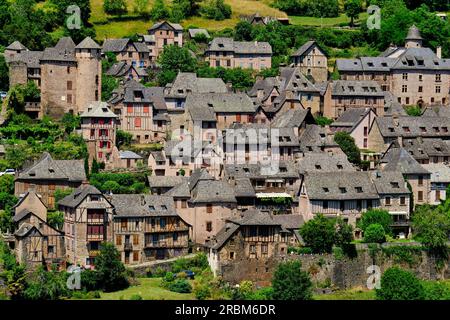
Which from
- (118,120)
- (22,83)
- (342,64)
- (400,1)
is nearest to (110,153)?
(118,120)

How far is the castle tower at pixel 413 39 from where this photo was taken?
126188 millimetres

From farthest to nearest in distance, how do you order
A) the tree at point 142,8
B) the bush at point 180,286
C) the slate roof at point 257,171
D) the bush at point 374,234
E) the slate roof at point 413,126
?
the tree at point 142,8, the slate roof at point 413,126, the slate roof at point 257,171, the bush at point 374,234, the bush at point 180,286

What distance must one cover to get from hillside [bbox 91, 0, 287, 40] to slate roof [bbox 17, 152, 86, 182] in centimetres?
5195

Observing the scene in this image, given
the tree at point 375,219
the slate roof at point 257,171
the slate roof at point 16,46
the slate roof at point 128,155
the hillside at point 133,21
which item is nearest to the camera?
the tree at point 375,219

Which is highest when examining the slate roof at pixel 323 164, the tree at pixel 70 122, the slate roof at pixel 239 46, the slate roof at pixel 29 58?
the slate roof at pixel 239 46

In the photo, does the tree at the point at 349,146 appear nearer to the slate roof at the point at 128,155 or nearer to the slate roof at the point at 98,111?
the slate roof at the point at 128,155

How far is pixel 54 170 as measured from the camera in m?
87.4

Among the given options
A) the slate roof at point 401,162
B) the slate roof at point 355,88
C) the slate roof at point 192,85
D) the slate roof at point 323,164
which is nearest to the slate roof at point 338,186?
the slate roof at point 323,164

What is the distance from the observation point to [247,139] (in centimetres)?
9544

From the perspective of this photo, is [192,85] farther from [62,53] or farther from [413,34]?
[413,34]

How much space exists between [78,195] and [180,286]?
11263 millimetres

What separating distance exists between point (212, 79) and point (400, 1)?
41.8m

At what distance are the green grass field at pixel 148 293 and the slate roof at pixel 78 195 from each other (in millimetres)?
7568

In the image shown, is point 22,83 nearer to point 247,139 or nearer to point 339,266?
point 247,139
